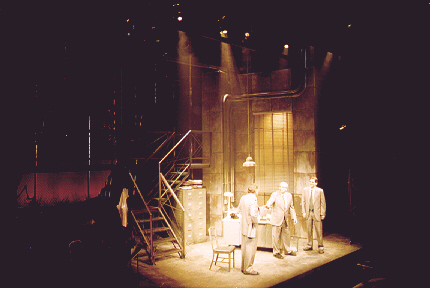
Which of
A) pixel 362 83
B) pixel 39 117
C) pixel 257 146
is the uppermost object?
pixel 362 83

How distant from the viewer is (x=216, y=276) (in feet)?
27.9

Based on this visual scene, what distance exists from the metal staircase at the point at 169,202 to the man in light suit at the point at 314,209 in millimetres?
3821

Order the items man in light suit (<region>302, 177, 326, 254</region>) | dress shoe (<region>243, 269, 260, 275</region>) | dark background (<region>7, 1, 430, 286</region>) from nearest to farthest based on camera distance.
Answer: dress shoe (<region>243, 269, 260, 275</region>) → dark background (<region>7, 1, 430, 286</region>) → man in light suit (<region>302, 177, 326, 254</region>)

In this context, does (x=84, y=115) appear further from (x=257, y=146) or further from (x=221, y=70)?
(x=257, y=146)

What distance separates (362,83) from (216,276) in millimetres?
9296

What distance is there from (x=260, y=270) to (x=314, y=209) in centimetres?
287

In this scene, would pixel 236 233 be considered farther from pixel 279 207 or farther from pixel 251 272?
pixel 251 272

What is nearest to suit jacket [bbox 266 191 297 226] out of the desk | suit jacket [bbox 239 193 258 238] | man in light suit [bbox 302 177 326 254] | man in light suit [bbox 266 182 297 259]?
man in light suit [bbox 266 182 297 259]

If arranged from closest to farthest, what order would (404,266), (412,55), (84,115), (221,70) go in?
1. (404,266)
2. (84,115)
3. (412,55)
4. (221,70)

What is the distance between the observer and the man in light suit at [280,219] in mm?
10008

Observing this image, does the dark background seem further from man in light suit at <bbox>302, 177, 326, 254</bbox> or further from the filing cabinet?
the filing cabinet

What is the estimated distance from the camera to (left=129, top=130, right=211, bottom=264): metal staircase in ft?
34.4

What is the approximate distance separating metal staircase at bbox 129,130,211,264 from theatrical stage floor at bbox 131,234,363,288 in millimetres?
530

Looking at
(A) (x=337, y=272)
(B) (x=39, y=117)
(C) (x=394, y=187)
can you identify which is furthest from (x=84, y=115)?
(C) (x=394, y=187)
